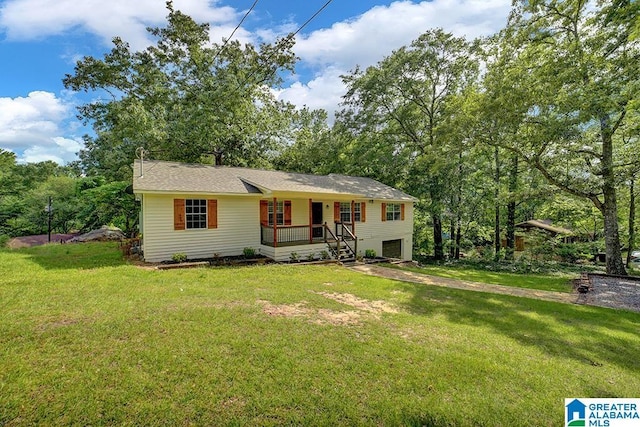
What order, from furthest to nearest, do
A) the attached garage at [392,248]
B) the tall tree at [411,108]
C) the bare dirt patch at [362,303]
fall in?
the tall tree at [411,108], the attached garage at [392,248], the bare dirt patch at [362,303]

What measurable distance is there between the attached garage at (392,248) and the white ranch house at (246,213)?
0.52 m

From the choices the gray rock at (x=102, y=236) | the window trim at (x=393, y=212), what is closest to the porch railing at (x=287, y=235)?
the window trim at (x=393, y=212)

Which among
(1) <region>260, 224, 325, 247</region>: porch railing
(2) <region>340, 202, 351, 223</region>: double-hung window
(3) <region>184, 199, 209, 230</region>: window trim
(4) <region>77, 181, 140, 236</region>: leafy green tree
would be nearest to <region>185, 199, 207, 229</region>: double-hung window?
(3) <region>184, 199, 209, 230</region>: window trim

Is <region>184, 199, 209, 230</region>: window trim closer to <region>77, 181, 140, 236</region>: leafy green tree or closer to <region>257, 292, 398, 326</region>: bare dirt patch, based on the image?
<region>77, 181, 140, 236</region>: leafy green tree

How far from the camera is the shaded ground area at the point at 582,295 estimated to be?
8.65 meters

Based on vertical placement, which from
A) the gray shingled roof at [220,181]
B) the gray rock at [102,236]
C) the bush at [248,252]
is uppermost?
the gray shingled roof at [220,181]

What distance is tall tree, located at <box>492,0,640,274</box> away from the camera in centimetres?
1035

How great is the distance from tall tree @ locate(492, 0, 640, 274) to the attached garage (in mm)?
8097

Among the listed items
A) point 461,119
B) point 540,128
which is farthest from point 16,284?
point 540,128

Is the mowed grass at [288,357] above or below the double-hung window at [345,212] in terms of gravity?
below

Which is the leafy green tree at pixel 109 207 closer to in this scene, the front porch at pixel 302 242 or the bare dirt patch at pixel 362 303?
the front porch at pixel 302 242

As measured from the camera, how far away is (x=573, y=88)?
11.2 m

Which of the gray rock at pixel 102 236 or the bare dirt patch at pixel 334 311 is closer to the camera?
the bare dirt patch at pixel 334 311

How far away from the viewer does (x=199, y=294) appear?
7.04m
